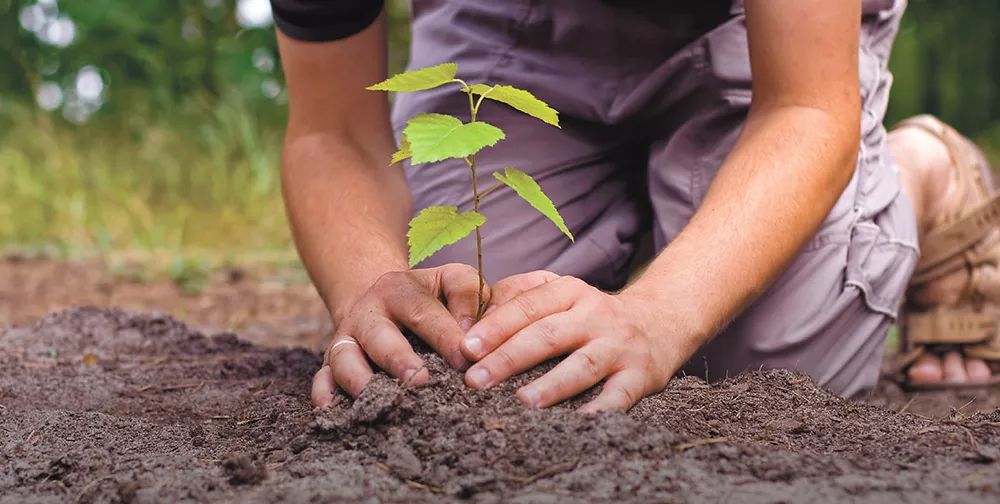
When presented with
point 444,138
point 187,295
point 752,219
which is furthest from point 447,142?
point 187,295

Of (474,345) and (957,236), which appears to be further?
(957,236)

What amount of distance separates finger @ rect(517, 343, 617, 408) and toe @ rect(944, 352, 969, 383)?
1398 millimetres

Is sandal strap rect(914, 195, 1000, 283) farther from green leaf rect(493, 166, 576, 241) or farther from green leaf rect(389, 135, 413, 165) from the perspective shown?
green leaf rect(389, 135, 413, 165)

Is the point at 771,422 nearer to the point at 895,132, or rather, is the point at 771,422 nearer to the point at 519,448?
the point at 519,448

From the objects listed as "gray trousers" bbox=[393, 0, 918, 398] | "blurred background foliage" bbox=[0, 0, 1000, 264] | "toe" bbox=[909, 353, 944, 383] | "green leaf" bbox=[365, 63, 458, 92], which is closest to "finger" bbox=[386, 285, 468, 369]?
"green leaf" bbox=[365, 63, 458, 92]

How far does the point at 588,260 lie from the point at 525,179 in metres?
0.90

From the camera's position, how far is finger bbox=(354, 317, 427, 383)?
128 centimetres

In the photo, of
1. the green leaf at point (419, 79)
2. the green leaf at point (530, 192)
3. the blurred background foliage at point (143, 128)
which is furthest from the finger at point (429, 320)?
the blurred background foliage at point (143, 128)

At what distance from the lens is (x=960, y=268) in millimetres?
2312

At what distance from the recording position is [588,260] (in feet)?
6.89

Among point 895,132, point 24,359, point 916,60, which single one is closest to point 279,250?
point 24,359

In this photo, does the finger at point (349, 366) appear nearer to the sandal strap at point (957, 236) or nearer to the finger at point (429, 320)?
the finger at point (429, 320)

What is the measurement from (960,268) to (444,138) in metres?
1.75

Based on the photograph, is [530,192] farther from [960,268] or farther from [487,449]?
[960,268]
